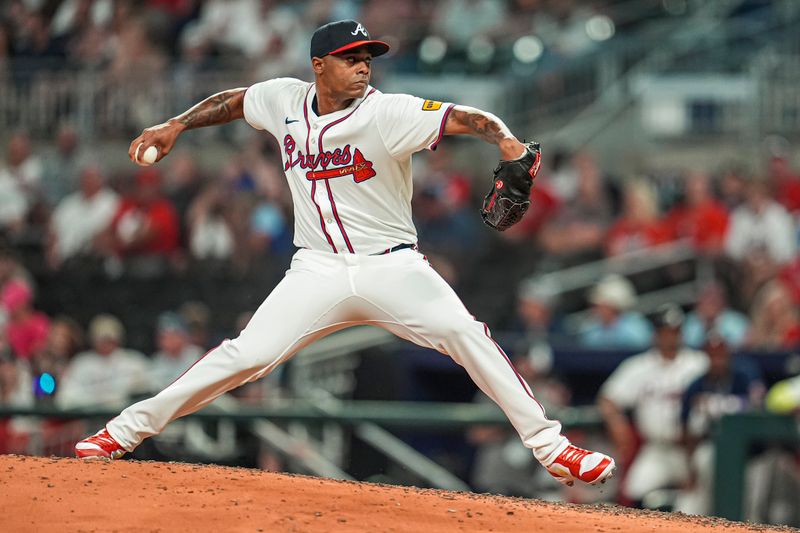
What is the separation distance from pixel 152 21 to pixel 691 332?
28.1ft

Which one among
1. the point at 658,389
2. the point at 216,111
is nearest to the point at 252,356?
the point at 216,111

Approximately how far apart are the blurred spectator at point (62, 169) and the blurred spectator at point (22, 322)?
228 cm

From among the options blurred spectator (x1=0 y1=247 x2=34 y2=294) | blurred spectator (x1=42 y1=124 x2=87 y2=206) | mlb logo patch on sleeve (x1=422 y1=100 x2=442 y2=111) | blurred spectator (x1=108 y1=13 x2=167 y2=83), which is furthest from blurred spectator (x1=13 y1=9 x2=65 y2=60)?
mlb logo patch on sleeve (x1=422 y1=100 x2=442 y2=111)

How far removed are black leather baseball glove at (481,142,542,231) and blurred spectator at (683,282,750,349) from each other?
16.1 feet

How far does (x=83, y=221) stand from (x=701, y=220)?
19.4 ft

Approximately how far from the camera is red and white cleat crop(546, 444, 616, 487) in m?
5.76

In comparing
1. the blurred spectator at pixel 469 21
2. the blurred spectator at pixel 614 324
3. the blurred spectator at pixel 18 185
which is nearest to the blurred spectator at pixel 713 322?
the blurred spectator at pixel 614 324

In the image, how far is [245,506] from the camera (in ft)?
18.8

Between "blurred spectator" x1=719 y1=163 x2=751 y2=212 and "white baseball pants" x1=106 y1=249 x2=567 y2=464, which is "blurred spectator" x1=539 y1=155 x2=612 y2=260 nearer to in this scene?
"blurred spectator" x1=719 y1=163 x2=751 y2=212

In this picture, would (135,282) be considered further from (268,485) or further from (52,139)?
(268,485)

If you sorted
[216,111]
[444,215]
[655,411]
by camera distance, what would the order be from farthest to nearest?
1. [444,215]
2. [655,411]
3. [216,111]

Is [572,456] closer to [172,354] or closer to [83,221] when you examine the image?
[172,354]

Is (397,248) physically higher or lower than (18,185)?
lower

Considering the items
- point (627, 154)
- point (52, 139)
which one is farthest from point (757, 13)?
point (52, 139)
